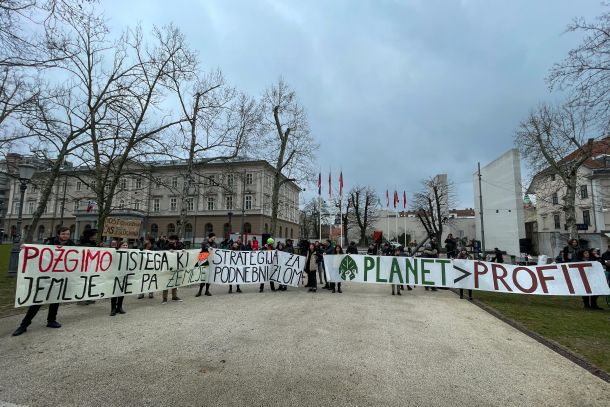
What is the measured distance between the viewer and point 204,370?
4.81 metres

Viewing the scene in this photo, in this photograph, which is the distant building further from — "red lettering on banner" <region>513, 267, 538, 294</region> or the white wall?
"red lettering on banner" <region>513, 267, 538, 294</region>

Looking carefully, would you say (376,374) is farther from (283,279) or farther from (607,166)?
(607,166)

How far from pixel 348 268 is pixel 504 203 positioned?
18820 mm

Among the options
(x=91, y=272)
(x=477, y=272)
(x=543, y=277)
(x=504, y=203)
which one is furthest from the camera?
(x=504, y=203)

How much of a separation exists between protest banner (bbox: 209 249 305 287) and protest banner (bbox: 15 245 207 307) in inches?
46.6

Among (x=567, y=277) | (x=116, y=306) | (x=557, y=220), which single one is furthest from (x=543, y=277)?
(x=557, y=220)

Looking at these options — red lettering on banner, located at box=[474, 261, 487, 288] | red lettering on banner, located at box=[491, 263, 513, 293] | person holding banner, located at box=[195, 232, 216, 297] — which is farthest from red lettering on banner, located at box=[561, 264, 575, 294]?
person holding banner, located at box=[195, 232, 216, 297]

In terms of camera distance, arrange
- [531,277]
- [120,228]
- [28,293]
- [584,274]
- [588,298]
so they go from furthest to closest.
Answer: [120,228], [588,298], [531,277], [584,274], [28,293]

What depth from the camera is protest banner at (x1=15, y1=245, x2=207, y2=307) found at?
689 centimetres

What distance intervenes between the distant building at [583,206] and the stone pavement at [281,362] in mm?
21027

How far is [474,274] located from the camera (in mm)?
11961

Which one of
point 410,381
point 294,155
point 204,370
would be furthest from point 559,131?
point 204,370

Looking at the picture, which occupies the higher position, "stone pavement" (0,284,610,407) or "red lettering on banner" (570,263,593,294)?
"red lettering on banner" (570,263,593,294)

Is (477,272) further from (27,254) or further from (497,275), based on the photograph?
(27,254)
